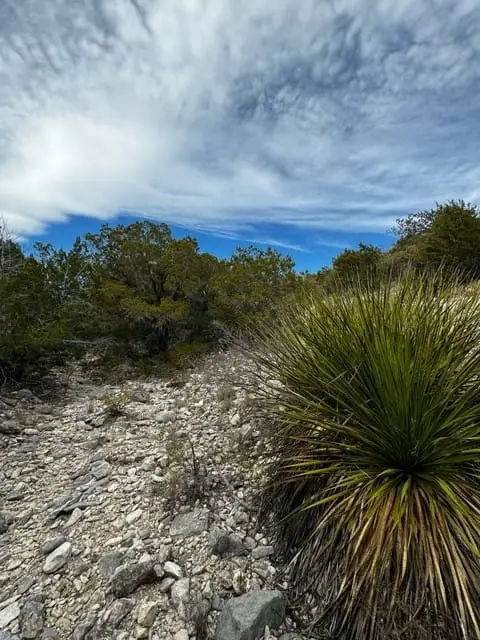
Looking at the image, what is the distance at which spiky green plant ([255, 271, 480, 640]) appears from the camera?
1955 mm

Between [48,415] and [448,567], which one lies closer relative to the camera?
[448,567]

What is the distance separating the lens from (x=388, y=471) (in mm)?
2268

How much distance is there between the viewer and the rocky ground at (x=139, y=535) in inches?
89.7

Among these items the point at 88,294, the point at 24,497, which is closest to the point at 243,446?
the point at 24,497

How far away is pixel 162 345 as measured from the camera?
→ 10.3 m

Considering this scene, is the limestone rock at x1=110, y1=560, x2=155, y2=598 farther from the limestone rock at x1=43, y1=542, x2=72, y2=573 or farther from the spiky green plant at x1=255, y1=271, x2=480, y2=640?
the spiky green plant at x1=255, y1=271, x2=480, y2=640

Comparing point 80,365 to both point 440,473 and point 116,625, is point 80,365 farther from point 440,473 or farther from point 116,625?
point 440,473

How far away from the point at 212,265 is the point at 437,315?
799 centimetres

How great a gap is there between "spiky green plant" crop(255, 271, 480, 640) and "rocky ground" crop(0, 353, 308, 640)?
0.38 metres

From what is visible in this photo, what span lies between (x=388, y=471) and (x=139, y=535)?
2.04m

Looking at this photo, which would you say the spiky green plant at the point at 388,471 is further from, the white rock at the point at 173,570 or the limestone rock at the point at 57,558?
the limestone rock at the point at 57,558

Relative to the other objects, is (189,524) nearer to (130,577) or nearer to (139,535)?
(139,535)

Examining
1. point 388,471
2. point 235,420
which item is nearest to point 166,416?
point 235,420

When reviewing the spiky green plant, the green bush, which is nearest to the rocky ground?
the spiky green plant
